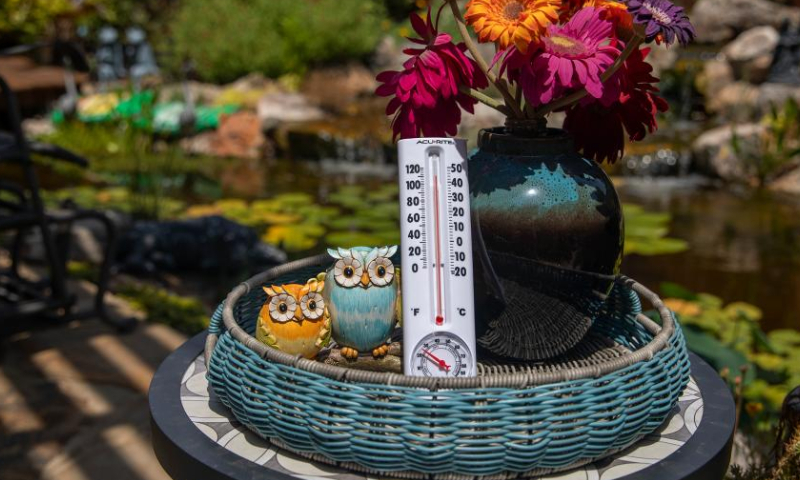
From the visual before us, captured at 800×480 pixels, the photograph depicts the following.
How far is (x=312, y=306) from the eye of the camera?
1225mm

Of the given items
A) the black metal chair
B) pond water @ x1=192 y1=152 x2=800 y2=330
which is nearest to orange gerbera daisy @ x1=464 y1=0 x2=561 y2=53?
the black metal chair

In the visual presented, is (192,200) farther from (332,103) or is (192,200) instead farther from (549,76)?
(549,76)

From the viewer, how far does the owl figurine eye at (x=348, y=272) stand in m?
1.23

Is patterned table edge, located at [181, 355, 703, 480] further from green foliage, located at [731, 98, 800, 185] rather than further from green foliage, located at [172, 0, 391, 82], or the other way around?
green foliage, located at [172, 0, 391, 82]

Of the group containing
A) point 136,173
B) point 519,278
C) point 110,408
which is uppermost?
point 519,278

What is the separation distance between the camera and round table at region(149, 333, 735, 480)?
3.42 feet

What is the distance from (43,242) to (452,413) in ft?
7.65

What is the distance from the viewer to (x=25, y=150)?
2580 mm

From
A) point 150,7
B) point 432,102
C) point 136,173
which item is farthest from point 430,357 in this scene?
point 150,7

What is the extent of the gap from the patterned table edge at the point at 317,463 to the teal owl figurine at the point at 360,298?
0.22 meters

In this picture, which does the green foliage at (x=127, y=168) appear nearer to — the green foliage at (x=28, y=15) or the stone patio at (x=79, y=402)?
the stone patio at (x=79, y=402)

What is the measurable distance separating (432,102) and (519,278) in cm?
30

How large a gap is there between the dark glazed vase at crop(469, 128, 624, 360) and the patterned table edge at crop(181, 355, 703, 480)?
0.68ft

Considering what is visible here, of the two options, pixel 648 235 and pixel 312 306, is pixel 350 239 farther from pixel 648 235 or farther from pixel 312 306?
pixel 312 306
